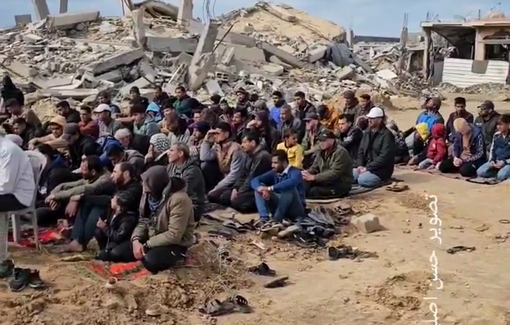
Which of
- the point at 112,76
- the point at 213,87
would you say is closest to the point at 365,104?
the point at 213,87

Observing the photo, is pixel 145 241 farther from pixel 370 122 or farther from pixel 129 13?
pixel 129 13

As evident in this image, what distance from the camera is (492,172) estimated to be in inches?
448

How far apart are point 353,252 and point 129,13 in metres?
21.6

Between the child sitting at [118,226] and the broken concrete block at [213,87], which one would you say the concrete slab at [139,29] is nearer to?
the broken concrete block at [213,87]

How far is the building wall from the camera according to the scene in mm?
30877

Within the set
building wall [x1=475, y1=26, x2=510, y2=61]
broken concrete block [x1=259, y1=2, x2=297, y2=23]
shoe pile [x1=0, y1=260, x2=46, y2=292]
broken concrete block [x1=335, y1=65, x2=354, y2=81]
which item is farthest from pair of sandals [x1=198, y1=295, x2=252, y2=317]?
building wall [x1=475, y1=26, x2=510, y2=61]

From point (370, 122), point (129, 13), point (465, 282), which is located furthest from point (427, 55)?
point (465, 282)

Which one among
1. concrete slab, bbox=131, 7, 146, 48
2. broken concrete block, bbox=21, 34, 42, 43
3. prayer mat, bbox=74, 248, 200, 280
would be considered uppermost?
concrete slab, bbox=131, 7, 146, 48

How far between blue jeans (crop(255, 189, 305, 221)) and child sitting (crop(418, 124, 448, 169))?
14.4ft

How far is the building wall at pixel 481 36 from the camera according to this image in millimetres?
30877

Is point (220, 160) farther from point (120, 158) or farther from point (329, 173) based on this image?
point (120, 158)

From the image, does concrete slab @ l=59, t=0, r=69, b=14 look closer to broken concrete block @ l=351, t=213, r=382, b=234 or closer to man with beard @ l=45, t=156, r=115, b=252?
man with beard @ l=45, t=156, r=115, b=252

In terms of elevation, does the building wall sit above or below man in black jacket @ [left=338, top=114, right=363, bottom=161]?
above

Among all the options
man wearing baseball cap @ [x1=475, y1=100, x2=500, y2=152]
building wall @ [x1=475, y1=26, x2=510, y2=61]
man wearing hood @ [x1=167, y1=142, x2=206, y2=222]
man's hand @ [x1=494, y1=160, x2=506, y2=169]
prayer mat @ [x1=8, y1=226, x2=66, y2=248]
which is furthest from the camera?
building wall @ [x1=475, y1=26, x2=510, y2=61]
